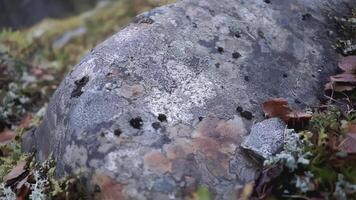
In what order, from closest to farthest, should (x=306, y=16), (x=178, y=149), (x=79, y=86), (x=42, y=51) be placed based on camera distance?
(x=178, y=149) < (x=79, y=86) < (x=306, y=16) < (x=42, y=51)

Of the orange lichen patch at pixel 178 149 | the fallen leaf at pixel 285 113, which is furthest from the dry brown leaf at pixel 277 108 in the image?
the orange lichen patch at pixel 178 149

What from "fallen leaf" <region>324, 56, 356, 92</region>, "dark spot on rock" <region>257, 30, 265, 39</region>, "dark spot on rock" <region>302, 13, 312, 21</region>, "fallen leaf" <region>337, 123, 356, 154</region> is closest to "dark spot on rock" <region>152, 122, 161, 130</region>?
"fallen leaf" <region>337, 123, 356, 154</region>

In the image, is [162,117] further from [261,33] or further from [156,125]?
[261,33]

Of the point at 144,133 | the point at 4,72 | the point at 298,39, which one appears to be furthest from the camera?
the point at 4,72

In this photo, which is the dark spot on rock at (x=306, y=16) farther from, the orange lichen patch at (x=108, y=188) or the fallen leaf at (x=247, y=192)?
the orange lichen patch at (x=108, y=188)

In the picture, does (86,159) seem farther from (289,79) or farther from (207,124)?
(289,79)

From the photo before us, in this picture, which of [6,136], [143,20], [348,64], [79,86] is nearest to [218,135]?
[79,86]

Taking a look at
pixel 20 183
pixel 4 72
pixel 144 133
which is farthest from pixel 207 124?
Answer: pixel 4 72
